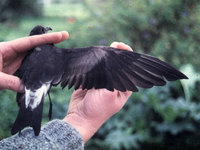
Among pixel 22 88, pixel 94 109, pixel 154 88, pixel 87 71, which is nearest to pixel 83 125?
pixel 94 109

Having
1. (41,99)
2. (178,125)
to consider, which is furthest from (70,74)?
(178,125)

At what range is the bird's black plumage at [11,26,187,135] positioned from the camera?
2.01 meters

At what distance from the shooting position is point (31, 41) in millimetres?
2244

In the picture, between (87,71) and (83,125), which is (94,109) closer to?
(83,125)

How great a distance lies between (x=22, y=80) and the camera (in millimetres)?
2035

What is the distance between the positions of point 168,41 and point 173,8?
0.62 m

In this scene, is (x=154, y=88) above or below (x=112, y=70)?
below

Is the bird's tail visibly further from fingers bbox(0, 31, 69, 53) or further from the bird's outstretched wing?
fingers bbox(0, 31, 69, 53)

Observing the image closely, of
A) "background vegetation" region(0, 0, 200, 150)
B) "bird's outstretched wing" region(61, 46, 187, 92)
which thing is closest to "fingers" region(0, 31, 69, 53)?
"bird's outstretched wing" region(61, 46, 187, 92)

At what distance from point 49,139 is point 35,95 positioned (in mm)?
418

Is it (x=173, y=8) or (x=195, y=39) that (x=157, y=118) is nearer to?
(x=195, y=39)

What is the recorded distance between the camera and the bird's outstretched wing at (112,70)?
2.04 meters

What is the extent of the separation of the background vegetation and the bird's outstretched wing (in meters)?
0.89

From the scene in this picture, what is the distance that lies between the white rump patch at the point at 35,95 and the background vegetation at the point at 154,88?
0.81 m
